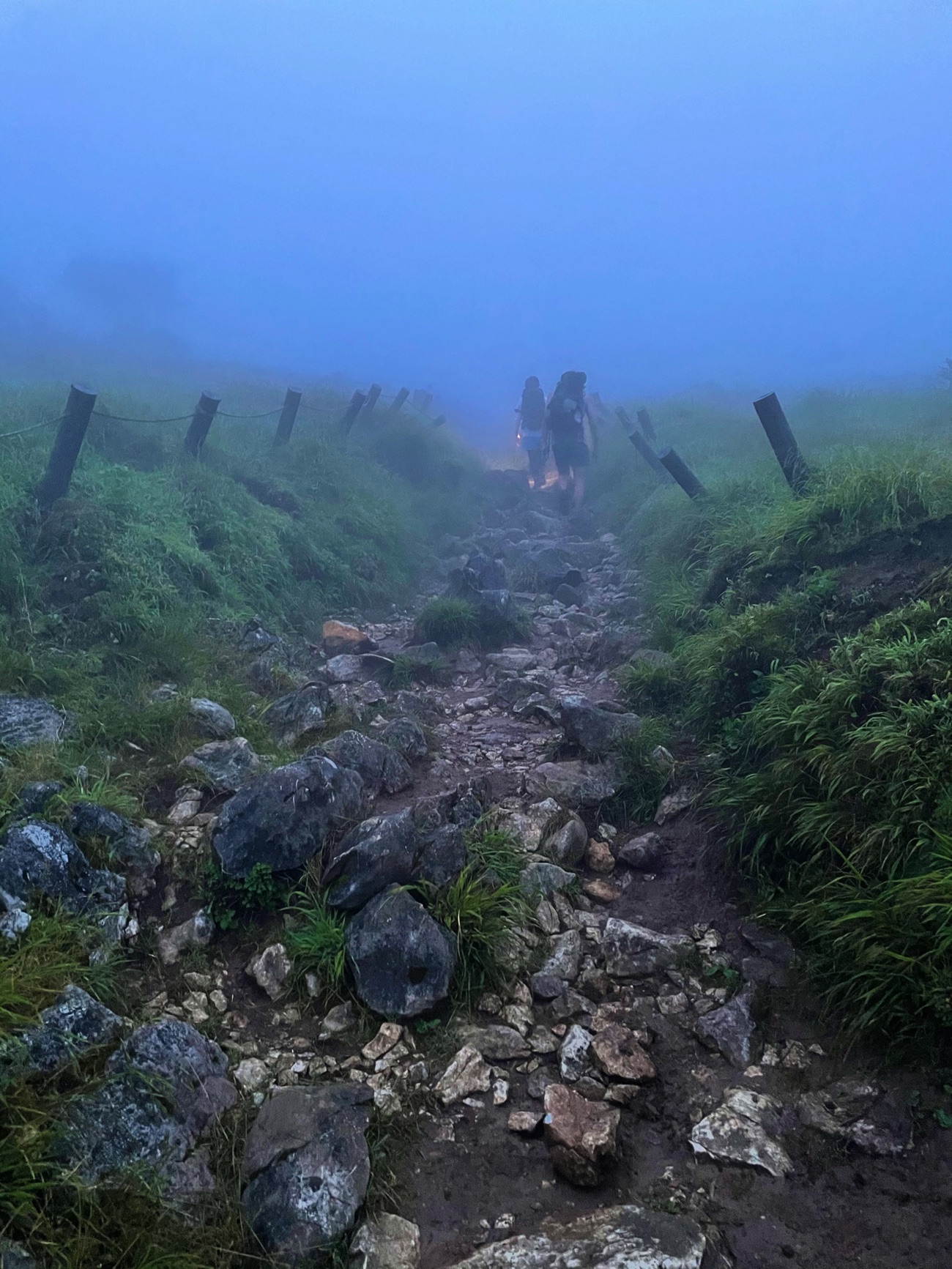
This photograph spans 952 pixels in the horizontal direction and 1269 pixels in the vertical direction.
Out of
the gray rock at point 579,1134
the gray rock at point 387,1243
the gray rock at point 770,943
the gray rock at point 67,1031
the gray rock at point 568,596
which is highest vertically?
the gray rock at point 568,596

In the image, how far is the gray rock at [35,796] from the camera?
362cm

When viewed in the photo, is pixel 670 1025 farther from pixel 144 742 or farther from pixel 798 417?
pixel 798 417

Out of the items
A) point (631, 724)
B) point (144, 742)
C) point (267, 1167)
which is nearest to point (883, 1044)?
point (267, 1167)

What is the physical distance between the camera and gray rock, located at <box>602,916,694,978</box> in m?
3.61

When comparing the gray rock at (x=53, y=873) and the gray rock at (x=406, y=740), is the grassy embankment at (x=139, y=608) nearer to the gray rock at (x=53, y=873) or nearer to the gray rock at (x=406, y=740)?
the gray rock at (x=53, y=873)

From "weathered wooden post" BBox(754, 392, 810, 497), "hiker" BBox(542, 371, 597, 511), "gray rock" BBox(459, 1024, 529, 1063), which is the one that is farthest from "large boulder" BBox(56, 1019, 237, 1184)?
"hiker" BBox(542, 371, 597, 511)

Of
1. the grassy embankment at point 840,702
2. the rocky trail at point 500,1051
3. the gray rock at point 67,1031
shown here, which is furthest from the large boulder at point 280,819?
the grassy embankment at point 840,702

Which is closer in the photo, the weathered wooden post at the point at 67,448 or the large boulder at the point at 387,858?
the large boulder at the point at 387,858

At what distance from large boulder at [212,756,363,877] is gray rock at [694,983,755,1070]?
2.14m

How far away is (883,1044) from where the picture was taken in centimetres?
287

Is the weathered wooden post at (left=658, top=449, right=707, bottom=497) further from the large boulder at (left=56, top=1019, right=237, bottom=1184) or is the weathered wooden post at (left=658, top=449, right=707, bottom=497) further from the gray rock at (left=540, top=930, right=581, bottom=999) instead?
the large boulder at (left=56, top=1019, right=237, bottom=1184)

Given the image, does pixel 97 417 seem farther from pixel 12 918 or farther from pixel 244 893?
pixel 12 918

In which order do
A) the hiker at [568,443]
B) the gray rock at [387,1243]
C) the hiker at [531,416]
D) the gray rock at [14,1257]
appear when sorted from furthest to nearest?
the hiker at [531,416] < the hiker at [568,443] < the gray rock at [387,1243] < the gray rock at [14,1257]

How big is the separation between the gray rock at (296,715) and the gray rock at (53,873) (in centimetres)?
202
